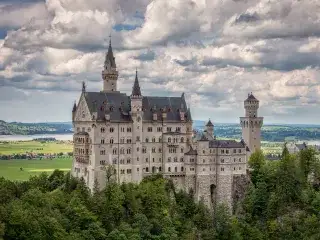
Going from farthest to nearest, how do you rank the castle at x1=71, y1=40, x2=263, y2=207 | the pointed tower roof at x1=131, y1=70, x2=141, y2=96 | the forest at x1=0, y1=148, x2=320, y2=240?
the pointed tower roof at x1=131, y1=70, x2=141, y2=96, the castle at x1=71, y1=40, x2=263, y2=207, the forest at x1=0, y1=148, x2=320, y2=240

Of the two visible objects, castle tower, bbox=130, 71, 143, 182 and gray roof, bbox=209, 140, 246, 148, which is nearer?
castle tower, bbox=130, 71, 143, 182

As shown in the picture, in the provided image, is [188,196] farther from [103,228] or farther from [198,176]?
[103,228]

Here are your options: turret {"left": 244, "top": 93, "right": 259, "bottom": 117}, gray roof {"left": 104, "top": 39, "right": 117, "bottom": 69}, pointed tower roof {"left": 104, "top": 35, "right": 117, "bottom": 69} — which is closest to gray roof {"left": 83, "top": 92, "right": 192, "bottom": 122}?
pointed tower roof {"left": 104, "top": 35, "right": 117, "bottom": 69}

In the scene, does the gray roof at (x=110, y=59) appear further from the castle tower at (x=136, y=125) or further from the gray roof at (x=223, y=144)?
the gray roof at (x=223, y=144)

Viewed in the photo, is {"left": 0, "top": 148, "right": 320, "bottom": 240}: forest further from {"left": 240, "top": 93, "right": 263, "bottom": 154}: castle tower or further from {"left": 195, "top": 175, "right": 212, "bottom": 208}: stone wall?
{"left": 240, "top": 93, "right": 263, "bottom": 154}: castle tower

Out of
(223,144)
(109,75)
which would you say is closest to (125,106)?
(109,75)

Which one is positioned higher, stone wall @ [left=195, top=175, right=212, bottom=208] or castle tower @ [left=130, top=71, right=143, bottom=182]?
castle tower @ [left=130, top=71, right=143, bottom=182]
